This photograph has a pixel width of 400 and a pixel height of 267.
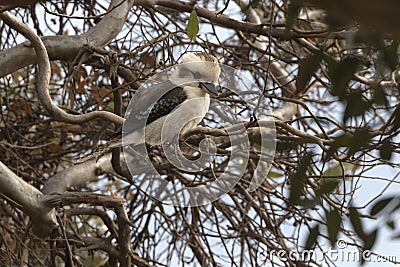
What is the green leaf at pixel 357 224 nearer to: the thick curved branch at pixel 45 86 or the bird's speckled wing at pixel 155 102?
the thick curved branch at pixel 45 86

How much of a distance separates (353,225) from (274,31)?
2082 mm

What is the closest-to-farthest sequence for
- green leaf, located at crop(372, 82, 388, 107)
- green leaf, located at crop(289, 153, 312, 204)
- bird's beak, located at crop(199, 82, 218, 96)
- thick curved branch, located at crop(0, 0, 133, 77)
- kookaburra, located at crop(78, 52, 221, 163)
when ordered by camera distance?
green leaf, located at crop(372, 82, 388, 107)
green leaf, located at crop(289, 153, 312, 204)
thick curved branch, located at crop(0, 0, 133, 77)
kookaburra, located at crop(78, 52, 221, 163)
bird's beak, located at crop(199, 82, 218, 96)

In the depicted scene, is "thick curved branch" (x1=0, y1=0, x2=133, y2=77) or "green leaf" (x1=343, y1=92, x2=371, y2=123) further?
"thick curved branch" (x1=0, y1=0, x2=133, y2=77)

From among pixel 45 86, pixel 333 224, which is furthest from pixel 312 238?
pixel 45 86

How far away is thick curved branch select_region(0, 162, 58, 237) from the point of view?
2627mm

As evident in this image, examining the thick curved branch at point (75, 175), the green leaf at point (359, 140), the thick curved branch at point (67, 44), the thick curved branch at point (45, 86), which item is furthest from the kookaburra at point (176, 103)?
the green leaf at point (359, 140)

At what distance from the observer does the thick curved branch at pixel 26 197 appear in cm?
263

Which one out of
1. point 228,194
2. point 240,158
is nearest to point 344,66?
point 240,158

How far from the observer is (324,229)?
4.35 ft

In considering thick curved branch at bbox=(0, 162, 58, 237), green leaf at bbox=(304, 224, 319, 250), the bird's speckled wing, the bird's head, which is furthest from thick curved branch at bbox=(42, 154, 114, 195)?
green leaf at bbox=(304, 224, 319, 250)

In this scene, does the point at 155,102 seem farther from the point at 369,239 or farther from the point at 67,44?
the point at 369,239

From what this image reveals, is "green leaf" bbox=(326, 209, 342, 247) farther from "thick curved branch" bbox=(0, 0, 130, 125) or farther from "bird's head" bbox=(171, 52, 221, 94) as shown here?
"bird's head" bbox=(171, 52, 221, 94)

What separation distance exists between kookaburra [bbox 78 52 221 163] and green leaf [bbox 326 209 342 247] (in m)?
1.92

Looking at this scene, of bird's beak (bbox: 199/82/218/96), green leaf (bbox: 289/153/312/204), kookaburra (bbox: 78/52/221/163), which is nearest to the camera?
green leaf (bbox: 289/153/312/204)
